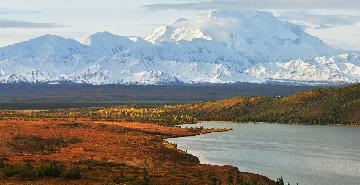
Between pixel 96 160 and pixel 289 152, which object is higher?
pixel 96 160

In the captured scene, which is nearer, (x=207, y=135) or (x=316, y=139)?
(x=316, y=139)

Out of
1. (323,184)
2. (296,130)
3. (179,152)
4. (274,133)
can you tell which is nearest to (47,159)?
(179,152)

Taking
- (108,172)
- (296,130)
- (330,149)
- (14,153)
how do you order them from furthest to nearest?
(296,130)
(330,149)
(14,153)
(108,172)

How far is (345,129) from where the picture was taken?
582 ft

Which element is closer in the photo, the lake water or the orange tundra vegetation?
the orange tundra vegetation

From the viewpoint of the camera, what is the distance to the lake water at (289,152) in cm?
9056

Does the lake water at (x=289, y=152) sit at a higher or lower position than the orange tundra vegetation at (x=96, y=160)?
lower

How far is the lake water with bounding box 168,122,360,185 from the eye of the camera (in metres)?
90.6

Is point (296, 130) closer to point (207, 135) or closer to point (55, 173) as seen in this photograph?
point (207, 135)

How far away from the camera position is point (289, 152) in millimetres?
119062

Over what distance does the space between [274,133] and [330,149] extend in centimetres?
3959

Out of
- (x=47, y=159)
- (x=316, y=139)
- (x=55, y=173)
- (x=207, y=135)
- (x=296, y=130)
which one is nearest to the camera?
(x=55, y=173)

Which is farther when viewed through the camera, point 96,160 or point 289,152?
point 289,152

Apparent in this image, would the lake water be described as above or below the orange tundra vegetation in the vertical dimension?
below
